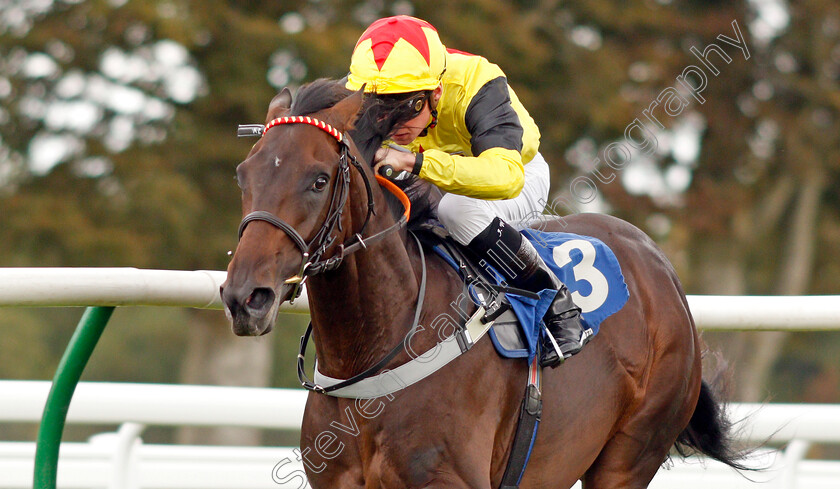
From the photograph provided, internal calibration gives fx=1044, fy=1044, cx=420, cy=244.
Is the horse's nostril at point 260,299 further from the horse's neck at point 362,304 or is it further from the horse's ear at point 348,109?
the horse's ear at point 348,109

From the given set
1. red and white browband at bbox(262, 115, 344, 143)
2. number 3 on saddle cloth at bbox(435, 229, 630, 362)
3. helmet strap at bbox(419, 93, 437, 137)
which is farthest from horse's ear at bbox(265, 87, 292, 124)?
number 3 on saddle cloth at bbox(435, 229, 630, 362)

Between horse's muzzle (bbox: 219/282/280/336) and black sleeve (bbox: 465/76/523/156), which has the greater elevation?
black sleeve (bbox: 465/76/523/156)

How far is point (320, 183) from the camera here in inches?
103

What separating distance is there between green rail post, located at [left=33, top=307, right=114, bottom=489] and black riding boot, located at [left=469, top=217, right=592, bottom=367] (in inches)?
45.0

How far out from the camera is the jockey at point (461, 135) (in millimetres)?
2941

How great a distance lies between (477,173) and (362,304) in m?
0.49

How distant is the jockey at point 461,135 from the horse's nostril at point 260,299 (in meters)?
0.63

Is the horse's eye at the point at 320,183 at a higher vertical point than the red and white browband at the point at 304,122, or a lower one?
lower

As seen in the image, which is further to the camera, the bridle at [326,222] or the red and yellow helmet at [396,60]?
the red and yellow helmet at [396,60]

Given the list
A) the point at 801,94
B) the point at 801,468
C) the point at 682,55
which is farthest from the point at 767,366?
the point at 801,468

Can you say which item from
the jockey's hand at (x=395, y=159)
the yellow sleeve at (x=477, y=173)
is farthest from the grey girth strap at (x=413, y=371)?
the jockey's hand at (x=395, y=159)

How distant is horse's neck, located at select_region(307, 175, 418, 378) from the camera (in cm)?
287

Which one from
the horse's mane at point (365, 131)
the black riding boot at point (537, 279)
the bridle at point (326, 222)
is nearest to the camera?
the bridle at point (326, 222)

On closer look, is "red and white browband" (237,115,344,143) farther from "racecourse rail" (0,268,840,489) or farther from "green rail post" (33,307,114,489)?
"green rail post" (33,307,114,489)
